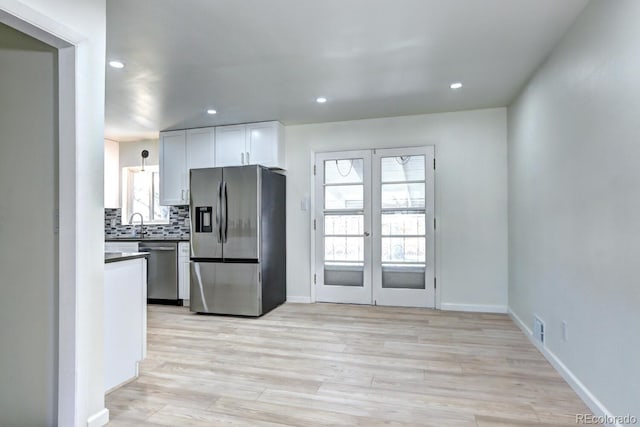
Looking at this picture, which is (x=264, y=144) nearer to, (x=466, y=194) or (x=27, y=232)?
(x=466, y=194)

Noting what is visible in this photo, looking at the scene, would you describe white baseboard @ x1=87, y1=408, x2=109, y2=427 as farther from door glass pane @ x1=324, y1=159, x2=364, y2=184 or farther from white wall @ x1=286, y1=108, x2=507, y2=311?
white wall @ x1=286, y1=108, x2=507, y2=311

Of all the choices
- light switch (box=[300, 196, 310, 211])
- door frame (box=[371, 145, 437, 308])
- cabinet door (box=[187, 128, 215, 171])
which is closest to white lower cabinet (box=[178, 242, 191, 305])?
cabinet door (box=[187, 128, 215, 171])

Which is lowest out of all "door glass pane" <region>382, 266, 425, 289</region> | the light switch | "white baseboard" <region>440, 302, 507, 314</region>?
"white baseboard" <region>440, 302, 507, 314</region>

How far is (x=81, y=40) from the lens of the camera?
1734mm

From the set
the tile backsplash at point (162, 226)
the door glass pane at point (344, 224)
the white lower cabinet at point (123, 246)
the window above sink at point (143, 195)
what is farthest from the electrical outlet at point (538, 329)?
the window above sink at point (143, 195)

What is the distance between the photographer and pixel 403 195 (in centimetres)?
440

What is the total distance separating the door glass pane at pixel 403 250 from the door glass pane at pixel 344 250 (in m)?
0.31

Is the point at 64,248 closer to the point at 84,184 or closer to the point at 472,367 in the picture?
the point at 84,184

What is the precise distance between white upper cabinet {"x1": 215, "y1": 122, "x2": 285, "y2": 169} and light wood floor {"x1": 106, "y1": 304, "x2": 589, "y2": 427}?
6.72 ft

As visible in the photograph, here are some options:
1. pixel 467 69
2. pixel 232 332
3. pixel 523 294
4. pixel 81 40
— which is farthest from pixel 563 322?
pixel 81 40

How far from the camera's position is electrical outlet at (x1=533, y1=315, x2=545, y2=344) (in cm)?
281

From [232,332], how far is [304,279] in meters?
1.42
